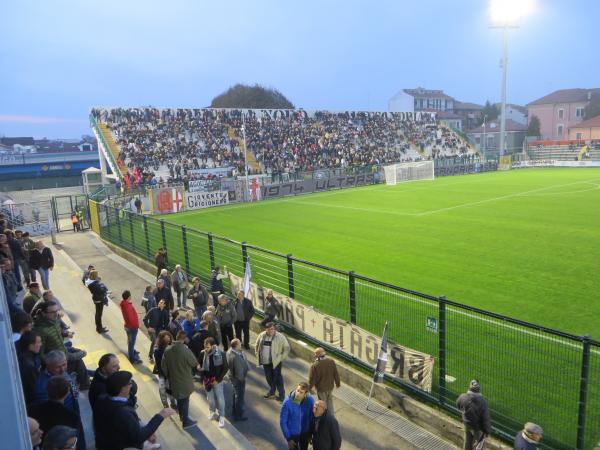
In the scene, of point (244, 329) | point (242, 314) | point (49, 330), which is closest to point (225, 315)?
point (242, 314)

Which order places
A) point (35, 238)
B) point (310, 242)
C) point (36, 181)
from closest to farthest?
1. point (310, 242)
2. point (35, 238)
3. point (36, 181)

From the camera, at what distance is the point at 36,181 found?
60344 millimetres

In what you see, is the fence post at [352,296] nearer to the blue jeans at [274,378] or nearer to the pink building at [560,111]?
the blue jeans at [274,378]

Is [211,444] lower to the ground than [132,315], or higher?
lower

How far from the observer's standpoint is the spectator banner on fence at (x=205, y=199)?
106 feet

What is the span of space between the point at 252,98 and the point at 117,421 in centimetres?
10272

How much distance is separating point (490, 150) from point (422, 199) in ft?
172

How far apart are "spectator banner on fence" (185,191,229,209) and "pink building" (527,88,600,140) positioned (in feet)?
246

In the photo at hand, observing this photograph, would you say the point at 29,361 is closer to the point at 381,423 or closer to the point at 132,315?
the point at 132,315

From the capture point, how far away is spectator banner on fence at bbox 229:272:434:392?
7746 millimetres

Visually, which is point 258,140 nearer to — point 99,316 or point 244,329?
point 99,316

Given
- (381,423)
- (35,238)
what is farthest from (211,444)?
(35,238)

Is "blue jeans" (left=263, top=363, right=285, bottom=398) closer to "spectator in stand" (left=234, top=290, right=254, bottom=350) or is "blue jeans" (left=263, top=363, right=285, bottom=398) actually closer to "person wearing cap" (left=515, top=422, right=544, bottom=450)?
"spectator in stand" (left=234, top=290, right=254, bottom=350)

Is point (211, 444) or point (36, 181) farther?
point (36, 181)
